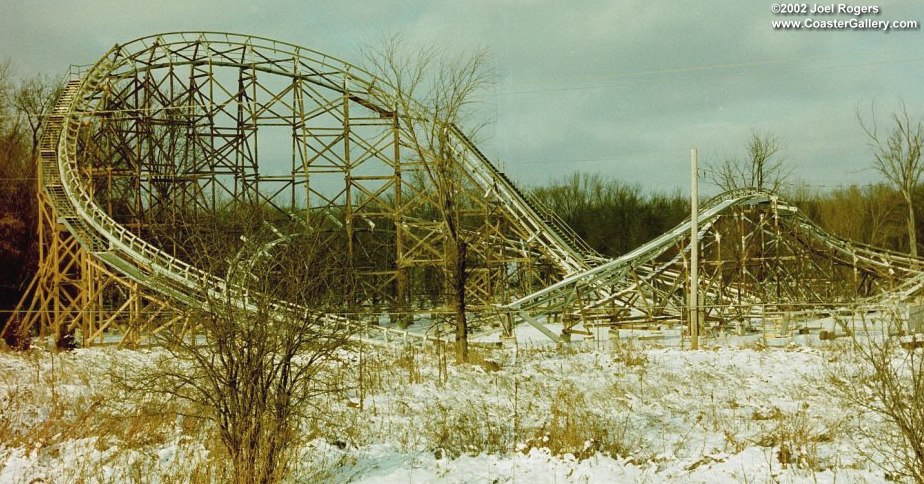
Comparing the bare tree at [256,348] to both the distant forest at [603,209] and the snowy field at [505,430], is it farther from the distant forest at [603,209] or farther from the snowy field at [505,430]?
the distant forest at [603,209]

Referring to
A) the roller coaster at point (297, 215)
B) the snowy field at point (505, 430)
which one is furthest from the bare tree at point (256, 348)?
the roller coaster at point (297, 215)

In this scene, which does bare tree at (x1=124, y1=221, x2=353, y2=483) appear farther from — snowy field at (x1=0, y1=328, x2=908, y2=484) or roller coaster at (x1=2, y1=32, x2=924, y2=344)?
roller coaster at (x1=2, y1=32, x2=924, y2=344)

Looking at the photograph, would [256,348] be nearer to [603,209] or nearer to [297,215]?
[297,215]

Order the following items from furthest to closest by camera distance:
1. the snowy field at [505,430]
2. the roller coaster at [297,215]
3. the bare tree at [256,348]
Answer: the roller coaster at [297,215] → the snowy field at [505,430] → the bare tree at [256,348]

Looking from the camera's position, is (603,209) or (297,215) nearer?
(297,215)

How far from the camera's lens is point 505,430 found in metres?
8.90

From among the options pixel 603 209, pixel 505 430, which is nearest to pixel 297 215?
pixel 505 430

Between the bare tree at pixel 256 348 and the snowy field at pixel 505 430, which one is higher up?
the bare tree at pixel 256 348

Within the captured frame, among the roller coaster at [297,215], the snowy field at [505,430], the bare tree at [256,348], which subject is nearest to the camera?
the bare tree at [256,348]

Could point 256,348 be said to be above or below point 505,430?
above

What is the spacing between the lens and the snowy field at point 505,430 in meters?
7.50

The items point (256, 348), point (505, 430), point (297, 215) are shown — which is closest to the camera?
point (256, 348)

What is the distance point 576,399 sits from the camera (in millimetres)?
10016

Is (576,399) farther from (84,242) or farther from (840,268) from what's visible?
(840,268)
